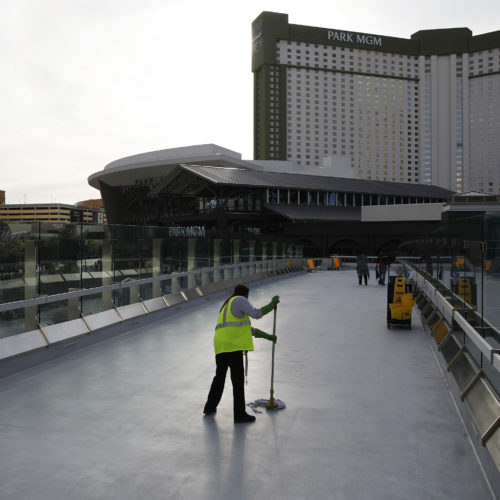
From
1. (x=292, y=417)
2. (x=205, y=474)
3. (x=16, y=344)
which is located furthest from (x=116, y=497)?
(x=16, y=344)

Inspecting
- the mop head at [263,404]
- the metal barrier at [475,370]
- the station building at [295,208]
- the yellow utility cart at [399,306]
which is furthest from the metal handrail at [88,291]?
the station building at [295,208]

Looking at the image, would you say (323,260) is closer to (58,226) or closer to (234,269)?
(234,269)

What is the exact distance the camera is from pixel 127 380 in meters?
8.05

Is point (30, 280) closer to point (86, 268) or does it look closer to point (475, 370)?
point (86, 268)

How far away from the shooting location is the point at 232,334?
6.41m

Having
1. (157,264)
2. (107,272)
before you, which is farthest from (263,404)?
(157,264)

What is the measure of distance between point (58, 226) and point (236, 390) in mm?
5602

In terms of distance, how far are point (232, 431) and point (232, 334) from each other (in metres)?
1.10

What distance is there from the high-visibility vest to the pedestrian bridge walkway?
85 cm

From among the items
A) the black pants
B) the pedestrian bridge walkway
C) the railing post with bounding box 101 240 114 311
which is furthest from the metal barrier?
the railing post with bounding box 101 240 114 311

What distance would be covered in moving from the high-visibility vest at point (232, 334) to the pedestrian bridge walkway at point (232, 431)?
0.85 meters

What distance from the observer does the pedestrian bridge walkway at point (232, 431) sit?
452 cm

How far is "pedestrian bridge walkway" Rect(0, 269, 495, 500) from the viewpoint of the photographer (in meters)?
4.52

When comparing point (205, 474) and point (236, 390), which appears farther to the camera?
point (236, 390)
